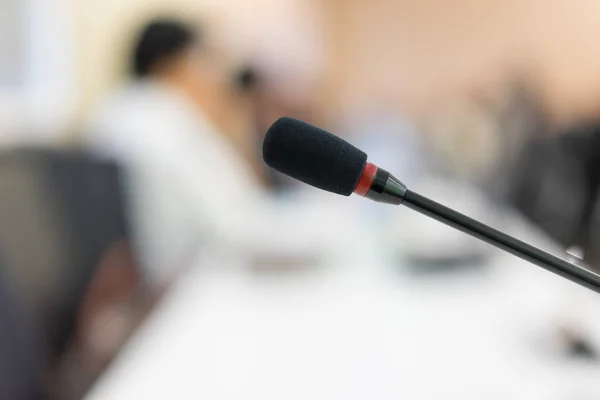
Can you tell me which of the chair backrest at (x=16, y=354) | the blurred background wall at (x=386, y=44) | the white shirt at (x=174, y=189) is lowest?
the chair backrest at (x=16, y=354)

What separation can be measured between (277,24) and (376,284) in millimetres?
1471

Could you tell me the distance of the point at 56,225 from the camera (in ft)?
3.46

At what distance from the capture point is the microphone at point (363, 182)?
32cm

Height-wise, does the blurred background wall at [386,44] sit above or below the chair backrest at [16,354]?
above

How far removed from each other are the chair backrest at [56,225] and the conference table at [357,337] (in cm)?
24

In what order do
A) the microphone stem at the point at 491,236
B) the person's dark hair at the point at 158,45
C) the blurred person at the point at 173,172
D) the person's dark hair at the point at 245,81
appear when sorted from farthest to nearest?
the person's dark hair at the point at 245,81 < the person's dark hair at the point at 158,45 < the blurred person at the point at 173,172 < the microphone stem at the point at 491,236

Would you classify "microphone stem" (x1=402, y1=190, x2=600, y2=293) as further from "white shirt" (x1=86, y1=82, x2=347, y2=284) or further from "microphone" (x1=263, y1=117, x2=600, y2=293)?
"white shirt" (x1=86, y1=82, x2=347, y2=284)

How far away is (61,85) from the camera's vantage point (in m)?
1.55

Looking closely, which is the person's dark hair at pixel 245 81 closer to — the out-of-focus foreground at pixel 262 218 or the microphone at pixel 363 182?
the out-of-focus foreground at pixel 262 218

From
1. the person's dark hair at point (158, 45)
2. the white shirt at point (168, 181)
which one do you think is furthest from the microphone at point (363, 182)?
the person's dark hair at point (158, 45)

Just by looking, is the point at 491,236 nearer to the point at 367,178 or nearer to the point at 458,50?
the point at 367,178

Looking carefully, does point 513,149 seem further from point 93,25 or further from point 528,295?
point 93,25

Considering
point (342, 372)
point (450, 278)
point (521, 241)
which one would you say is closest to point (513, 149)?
point (450, 278)

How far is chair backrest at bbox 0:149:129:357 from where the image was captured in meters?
0.94
